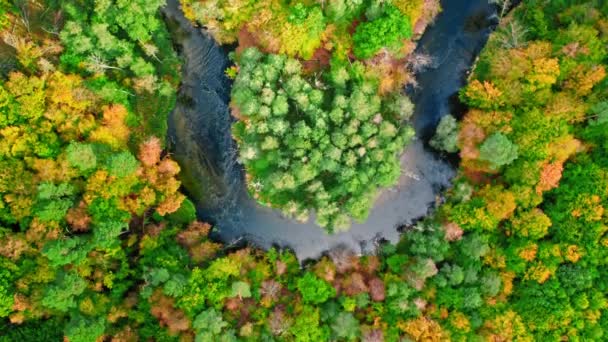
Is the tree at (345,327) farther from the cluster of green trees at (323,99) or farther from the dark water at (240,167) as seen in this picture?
the dark water at (240,167)

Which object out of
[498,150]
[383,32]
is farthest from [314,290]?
[383,32]

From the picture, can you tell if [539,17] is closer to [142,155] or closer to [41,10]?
[142,155]

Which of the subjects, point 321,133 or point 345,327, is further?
point 345,327

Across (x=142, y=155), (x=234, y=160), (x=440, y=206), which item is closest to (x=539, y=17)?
(x=440, y=206)

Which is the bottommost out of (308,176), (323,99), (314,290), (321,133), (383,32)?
(314,290)

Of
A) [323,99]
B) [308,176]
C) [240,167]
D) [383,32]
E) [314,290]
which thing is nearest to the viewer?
[383,32]

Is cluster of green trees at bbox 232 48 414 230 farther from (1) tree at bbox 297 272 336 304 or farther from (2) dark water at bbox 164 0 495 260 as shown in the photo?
(2) dark water at bbox 164 0 495 260

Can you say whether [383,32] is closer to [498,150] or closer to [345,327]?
[498,150]
